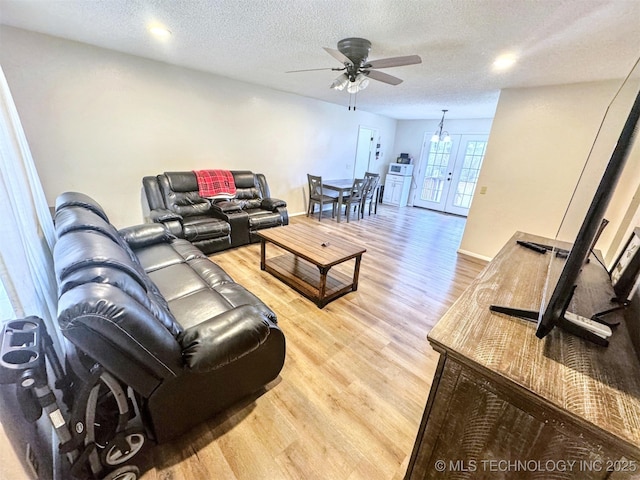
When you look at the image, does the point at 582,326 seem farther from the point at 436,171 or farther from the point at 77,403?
the point at 436,171

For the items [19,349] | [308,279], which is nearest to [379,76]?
[308,279]

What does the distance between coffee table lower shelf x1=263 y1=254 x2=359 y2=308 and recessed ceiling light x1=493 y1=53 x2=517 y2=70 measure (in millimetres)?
2590

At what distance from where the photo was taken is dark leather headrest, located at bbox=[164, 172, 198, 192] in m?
3.76

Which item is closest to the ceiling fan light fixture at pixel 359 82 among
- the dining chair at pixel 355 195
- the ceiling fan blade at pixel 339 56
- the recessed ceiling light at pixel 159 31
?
the ceiling fan blade at pixel 339 56

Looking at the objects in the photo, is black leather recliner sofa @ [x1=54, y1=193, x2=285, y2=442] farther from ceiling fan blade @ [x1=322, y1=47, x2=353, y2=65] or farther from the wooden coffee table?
ceiling fan blade @ [x1=322, y1=47, x2=353, y2=65]

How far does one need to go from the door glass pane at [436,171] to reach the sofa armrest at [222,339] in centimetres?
720

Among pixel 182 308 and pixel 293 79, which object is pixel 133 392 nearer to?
pixel 182 308

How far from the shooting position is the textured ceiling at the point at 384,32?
5.75 ft

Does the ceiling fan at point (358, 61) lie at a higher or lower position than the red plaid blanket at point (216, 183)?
higher

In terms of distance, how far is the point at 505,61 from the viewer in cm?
257

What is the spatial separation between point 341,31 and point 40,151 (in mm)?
3521

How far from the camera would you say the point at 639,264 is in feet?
3.51

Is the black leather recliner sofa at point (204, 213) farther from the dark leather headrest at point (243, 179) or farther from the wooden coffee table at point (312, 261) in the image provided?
the wooden coffee table at point (312, 261)

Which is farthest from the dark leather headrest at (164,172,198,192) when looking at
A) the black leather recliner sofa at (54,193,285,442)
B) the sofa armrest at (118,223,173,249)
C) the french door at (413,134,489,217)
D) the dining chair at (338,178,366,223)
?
the french door at (413,134,489,217)
